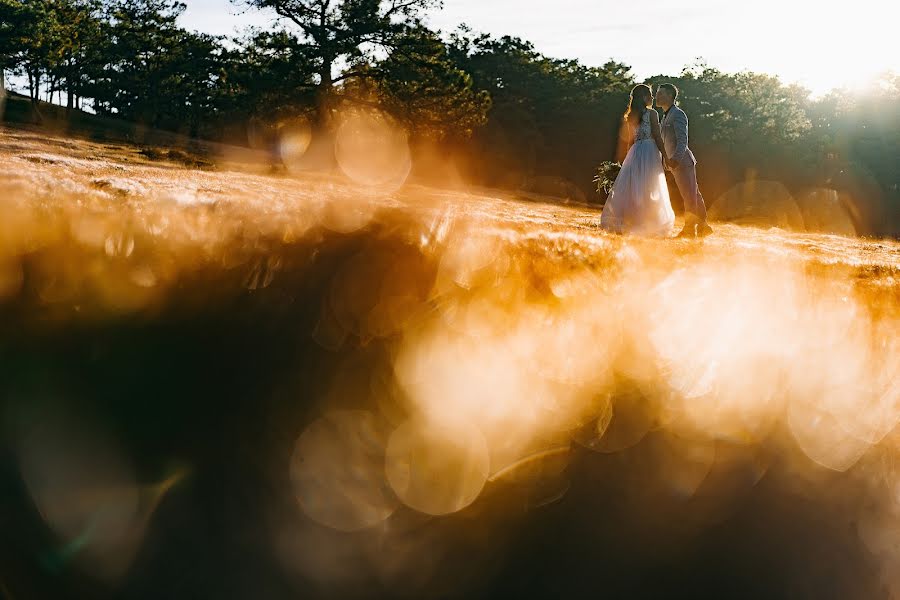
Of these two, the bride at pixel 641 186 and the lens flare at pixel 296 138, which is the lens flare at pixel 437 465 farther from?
the lens flare at pixel 296 138

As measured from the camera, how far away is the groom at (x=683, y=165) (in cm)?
812

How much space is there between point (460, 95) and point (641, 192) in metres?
21.8

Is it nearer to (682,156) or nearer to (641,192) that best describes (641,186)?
(641,192)

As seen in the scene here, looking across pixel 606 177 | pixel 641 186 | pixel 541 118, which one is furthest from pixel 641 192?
pixel 541 118

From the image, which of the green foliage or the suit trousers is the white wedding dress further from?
the green foliage

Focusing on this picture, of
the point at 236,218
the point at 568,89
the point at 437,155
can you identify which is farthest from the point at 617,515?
the point at 568,89

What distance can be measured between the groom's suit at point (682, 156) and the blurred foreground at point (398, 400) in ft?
21.2

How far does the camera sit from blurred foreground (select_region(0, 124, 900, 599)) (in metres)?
1.29

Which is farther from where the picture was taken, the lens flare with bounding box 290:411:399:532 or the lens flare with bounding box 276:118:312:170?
the lens flare with bounding box 276:118:312:170

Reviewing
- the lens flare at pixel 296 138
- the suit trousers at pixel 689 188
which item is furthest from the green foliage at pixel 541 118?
the suit trousers at pixel 689 188

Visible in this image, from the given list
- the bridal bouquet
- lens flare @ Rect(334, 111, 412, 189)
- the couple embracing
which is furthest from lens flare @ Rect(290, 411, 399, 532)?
lens flare @ Rect(334, 111, 412, 189)

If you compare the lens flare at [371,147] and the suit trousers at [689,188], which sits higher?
the lens flare at [371,147]

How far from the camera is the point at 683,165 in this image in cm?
845

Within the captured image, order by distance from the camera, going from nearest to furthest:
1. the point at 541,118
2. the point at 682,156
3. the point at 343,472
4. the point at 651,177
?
the point at 343,472 → the point at 651,177 → the point at 682,156 → the point at 541,118
